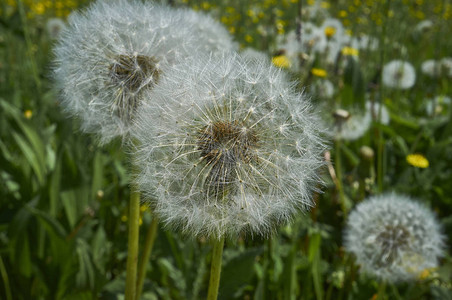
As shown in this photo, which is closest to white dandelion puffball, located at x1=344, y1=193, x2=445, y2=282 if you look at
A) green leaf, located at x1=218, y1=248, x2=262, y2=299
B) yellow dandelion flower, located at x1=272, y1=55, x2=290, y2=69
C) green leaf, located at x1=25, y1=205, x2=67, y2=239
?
green leaf, located at x1=218, y1=248, x2=262, y2=299

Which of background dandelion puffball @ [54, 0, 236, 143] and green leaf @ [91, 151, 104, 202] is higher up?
background dandelion puffball @ [54, 0, 236, 143]

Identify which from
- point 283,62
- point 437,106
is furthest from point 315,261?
point 437,106

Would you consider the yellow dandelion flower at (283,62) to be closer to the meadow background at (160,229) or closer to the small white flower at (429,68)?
the meadow background at (160,229)

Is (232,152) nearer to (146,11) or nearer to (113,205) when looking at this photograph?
(146,11)

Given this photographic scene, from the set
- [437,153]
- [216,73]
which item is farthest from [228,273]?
[437,153]

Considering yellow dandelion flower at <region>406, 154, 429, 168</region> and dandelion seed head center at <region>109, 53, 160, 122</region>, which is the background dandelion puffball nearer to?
dandelion seed head center at <region>109, 53, 160, 122</region>

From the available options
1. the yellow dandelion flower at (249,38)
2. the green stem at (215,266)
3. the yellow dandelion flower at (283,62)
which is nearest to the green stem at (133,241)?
the green stem at (215,266)

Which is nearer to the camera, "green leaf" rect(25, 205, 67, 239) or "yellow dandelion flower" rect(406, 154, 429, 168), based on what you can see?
"green leaf" rect(25, 205, 67, 239)

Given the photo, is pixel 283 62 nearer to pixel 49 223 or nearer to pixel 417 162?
pixel 417 162
